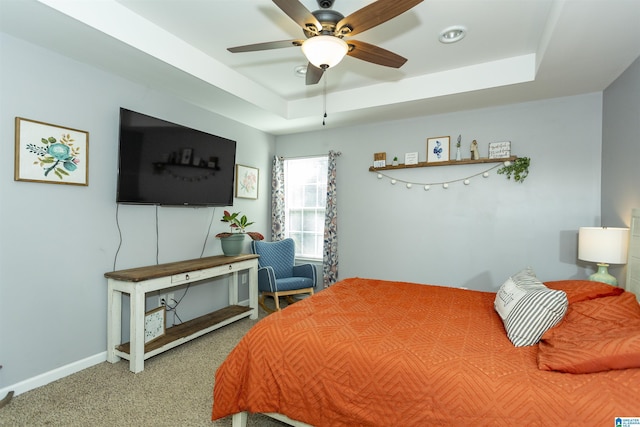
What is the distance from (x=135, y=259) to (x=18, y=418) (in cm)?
133

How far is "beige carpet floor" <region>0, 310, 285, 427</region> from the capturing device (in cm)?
197

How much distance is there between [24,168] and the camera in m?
2.26

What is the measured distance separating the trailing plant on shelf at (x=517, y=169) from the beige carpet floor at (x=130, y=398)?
3.21 m

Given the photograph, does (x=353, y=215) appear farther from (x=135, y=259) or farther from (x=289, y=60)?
(x=135, y=259)

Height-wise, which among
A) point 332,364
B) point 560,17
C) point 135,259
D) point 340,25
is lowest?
point 332,364

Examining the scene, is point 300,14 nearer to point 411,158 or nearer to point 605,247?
point 411,158

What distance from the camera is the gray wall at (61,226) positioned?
86.9 inches

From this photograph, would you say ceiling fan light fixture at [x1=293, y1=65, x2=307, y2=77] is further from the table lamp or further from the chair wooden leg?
the table lamp

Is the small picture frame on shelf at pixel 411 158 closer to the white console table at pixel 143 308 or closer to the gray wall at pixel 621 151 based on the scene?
the gray wall at pixel 621 151

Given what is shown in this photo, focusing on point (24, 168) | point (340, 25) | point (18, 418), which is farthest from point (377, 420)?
point (24, 168)

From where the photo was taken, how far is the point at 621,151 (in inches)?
105

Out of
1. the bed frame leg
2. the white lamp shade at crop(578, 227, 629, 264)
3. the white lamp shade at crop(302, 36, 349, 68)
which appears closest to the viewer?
the bed frame leg

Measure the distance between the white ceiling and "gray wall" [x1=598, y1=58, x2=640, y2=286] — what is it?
15cm

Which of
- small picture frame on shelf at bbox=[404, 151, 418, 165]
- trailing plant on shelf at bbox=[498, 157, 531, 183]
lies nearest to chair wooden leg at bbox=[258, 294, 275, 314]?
small picture frame on shelf at bbox=[404, 151, 418, 165]
